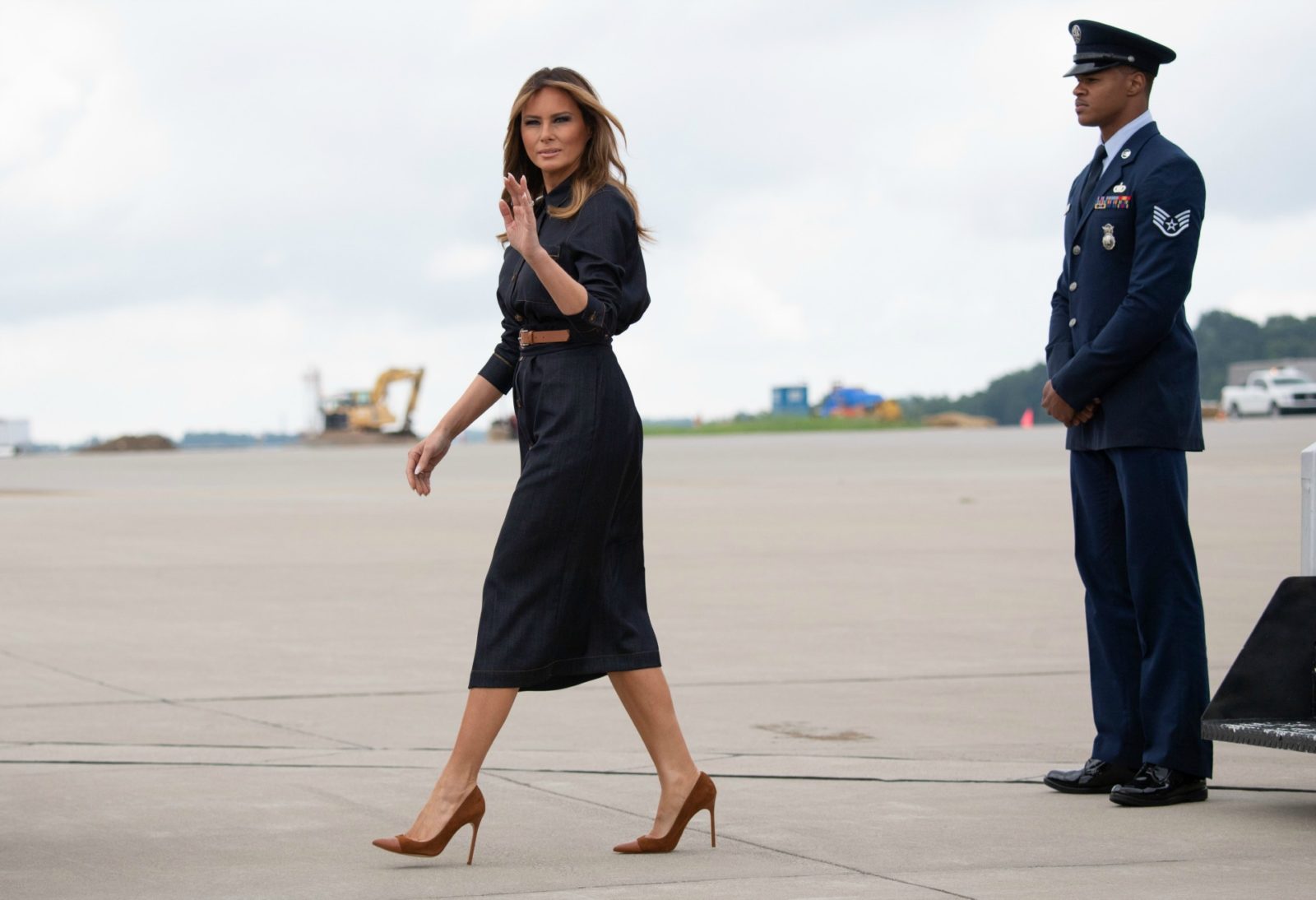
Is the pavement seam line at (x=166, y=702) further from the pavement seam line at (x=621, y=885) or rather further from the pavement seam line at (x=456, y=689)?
the pavement seam line at (x=621, y=885)

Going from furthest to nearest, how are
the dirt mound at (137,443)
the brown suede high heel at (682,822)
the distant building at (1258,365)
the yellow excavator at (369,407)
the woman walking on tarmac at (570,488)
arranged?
the distant building at (1258,365), the yellow excavator at (369,407), the dirt mound at (137,443), the brown suede high heel at (682,822), the woman walking on tarmac at (570,488)

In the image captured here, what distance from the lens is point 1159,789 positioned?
5.09 metres

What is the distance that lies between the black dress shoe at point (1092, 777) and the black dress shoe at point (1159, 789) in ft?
0.30

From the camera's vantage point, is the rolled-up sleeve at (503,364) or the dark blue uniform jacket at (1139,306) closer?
the rolled-up sleeve at (503,364)

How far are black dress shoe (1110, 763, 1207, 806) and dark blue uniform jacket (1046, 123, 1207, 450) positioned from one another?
91 centimetres

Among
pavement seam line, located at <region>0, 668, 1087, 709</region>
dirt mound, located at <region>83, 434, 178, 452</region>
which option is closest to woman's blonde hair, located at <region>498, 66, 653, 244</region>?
pavement seam line, located at <region>0, 668, 1087, 709</region>

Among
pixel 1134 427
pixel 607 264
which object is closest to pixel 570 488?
pixel 607 264

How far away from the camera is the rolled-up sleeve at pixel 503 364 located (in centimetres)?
466

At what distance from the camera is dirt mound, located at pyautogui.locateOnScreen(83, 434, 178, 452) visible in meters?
80.2

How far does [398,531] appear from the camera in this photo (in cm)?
1727

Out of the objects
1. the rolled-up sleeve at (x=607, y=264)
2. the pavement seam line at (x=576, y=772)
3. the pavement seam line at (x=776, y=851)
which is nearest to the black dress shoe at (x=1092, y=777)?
the pavement seam line at (x=576, y=772)

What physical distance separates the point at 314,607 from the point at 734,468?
77.6ft

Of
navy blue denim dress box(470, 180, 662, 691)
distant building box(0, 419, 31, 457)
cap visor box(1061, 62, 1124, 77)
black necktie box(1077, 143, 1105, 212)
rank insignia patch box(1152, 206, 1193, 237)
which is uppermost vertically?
cap visor box(1061, 62, 1124, 77)

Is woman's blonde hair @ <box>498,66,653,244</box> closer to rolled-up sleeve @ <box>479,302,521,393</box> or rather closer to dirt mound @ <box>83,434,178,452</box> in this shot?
rolled-up sleeve @ <box>479,302,521,393</box>
